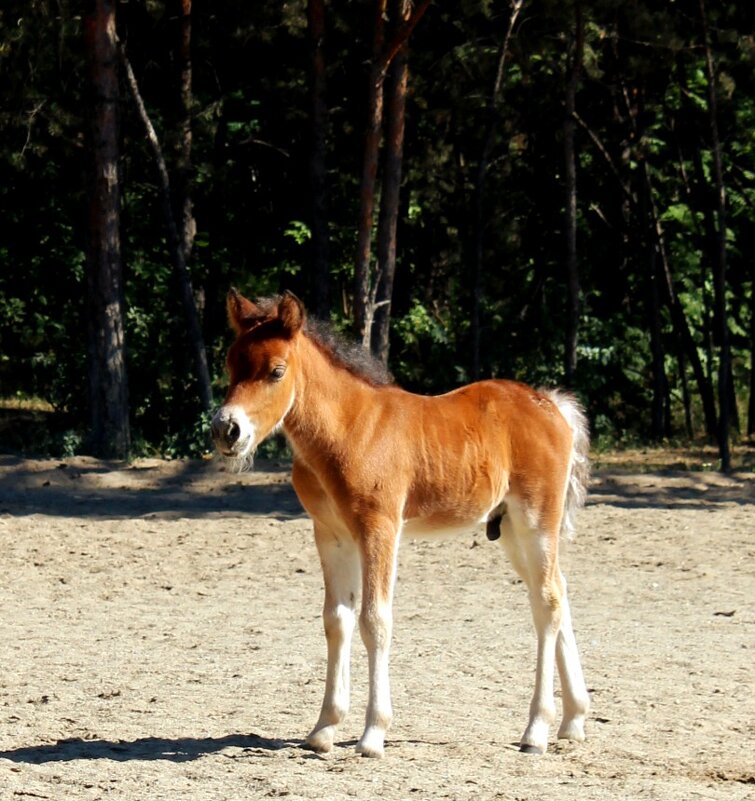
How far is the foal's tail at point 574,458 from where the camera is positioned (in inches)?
280

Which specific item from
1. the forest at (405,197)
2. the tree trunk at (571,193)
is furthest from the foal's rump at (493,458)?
the tree trunk at (571,193)

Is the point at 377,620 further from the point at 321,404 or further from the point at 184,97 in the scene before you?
the point at 184,97

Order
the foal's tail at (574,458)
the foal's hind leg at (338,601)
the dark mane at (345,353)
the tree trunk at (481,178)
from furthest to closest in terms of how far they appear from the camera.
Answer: the tree trunk at (481,178) < the foal's tail at (574,458) < the dark mane at (345,353) < the foal's hind leg at (338,601)

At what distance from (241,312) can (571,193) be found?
643 inches

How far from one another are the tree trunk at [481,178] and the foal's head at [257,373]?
16.2 meters

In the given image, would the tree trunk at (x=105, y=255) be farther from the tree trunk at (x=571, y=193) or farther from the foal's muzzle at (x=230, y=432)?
the foal's muzzle at (x=230, y=432)

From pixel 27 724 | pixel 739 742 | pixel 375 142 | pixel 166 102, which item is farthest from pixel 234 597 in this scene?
pixel 166 102

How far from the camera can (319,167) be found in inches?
894

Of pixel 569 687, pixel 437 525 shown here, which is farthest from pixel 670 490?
pixel 437 525

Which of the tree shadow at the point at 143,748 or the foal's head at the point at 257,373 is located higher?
the foal's head at the point at 257,373

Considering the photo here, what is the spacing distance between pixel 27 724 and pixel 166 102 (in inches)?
746

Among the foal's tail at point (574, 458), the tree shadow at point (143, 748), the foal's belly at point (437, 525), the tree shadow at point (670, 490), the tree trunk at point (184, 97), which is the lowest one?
the tree shadow at point (143, 748)

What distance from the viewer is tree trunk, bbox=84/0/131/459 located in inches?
733

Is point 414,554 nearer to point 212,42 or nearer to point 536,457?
point 536,457
